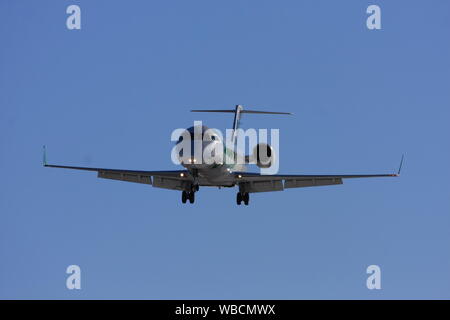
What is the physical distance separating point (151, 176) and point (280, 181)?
6253mm

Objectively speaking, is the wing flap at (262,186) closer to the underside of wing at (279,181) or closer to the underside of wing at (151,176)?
the underside of wing at (279,181)

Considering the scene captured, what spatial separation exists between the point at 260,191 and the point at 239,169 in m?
1.57

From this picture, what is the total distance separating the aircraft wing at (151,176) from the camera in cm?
4781

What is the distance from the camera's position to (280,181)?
4997 centimetres

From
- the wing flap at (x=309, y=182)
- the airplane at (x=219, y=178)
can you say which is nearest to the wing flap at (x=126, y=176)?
the airplane at (x=219, y=178)

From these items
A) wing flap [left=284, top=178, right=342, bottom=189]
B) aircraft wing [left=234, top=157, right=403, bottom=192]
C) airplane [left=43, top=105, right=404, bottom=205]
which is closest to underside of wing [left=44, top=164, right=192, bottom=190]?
airplane [left=43, top=105, right=404, bottom=205]

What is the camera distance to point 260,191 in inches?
1982

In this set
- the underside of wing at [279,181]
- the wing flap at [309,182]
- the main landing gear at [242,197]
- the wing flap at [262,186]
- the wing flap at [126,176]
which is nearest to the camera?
the underside of wing at [279,181]

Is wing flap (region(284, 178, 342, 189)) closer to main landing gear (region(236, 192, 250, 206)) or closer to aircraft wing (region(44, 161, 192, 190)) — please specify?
main landing gear (region(236, 192, 250, 206))

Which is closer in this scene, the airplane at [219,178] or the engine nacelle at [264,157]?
the airplane at [219,178]

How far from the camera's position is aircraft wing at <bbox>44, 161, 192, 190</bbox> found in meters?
47.8
